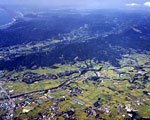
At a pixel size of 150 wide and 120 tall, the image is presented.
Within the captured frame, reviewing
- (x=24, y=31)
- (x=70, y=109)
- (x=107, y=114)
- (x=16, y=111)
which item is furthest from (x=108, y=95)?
(x=24, y=31)

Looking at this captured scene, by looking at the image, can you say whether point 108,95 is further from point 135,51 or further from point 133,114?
point 135,51

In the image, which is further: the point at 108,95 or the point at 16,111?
the point at 108,95

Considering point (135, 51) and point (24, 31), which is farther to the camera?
point (24, 31)

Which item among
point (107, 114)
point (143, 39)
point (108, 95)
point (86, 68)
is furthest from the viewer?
point (143, 39)

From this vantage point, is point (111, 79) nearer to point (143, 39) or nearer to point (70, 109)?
point (70, 109)

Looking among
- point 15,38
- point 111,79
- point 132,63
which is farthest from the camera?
point 15,38

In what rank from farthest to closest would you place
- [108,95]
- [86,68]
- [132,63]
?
[132,63]
[86,68]
[108,95]

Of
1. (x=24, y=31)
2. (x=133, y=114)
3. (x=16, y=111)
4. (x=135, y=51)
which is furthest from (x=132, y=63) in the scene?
(x=24, y=31)

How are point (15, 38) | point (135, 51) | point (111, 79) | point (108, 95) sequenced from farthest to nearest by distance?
point (15, 38) < point (135, 51) < point (111, 79) < point (108, 95)

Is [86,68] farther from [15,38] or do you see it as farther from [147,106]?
[15,38]
